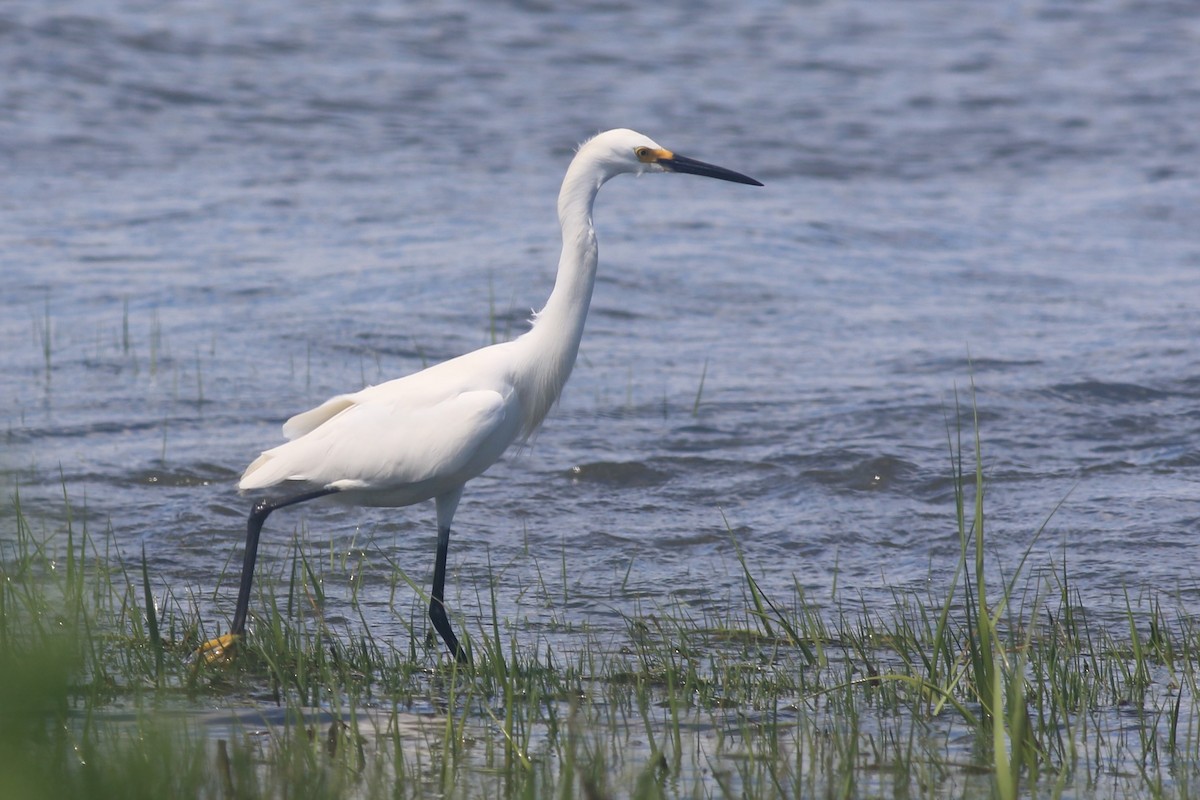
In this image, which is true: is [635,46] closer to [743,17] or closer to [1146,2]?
[743,17]

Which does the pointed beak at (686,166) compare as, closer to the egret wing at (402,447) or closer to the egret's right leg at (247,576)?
the egret wing at (402,447)

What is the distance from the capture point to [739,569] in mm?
5891

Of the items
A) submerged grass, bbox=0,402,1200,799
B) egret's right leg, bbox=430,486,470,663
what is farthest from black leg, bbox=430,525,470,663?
submerged grass, bbox=0,402,1200,799

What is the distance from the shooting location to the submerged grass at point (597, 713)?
3.00m

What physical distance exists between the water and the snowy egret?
52 cm

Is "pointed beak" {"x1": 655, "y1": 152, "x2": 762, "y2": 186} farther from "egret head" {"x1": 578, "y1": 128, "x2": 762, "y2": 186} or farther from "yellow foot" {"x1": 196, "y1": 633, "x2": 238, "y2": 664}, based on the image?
"yellow foot" {"x1": 196, "y1": 633, "x2": 238, "y2": 664}

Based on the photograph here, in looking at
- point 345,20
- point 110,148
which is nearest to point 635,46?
point 345,20

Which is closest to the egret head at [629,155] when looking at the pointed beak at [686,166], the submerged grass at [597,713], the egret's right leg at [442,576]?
the pointed beak at [686,166]

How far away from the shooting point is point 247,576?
471 centimetres

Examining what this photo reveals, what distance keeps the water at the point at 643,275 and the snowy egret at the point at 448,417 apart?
52cm

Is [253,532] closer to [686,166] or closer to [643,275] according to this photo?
[686,166]

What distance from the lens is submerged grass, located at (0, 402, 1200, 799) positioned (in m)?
3.00

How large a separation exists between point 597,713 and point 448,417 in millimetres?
1414

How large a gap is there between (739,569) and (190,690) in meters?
2.49
